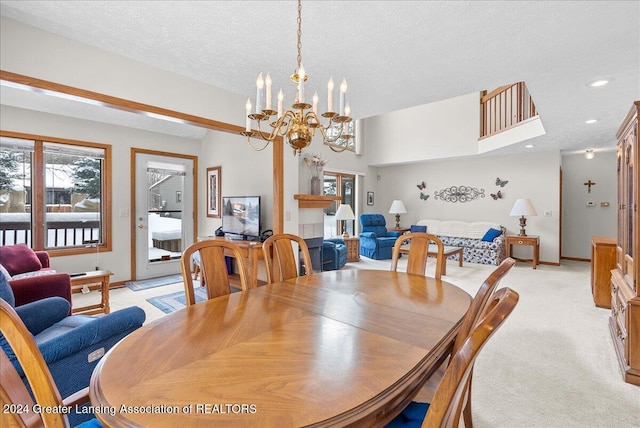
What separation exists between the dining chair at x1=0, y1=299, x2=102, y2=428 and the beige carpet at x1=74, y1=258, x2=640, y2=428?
4.59ft

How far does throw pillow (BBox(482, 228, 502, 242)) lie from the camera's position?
641 centimetres

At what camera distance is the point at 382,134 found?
27.4ft

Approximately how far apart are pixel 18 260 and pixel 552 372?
202 inches

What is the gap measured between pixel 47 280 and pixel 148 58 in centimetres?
209

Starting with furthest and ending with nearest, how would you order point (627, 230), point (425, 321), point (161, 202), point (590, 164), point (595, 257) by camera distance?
point (590, 164)
point (161, 202)
point (595, 257)
point (627, 230)
point (425, 321)

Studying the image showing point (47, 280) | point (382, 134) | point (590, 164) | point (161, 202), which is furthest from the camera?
point (382, 134)

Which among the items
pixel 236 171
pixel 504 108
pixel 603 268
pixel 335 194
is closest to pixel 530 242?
pixel 603 268

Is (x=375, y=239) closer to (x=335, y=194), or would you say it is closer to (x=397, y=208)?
(x=397, y=208)

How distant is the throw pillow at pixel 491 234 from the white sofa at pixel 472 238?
0.05 m

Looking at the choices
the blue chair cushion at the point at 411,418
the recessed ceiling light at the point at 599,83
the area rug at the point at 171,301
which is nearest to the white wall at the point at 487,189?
the recessed ceiling light at the point at 599,83

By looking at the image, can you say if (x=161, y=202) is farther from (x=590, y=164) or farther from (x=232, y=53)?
(x=590, y=164)

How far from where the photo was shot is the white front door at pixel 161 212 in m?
5.05

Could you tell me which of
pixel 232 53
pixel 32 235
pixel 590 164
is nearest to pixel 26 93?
pixel 32 235

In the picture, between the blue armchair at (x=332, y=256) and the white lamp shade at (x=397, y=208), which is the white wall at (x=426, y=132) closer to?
the white lamp shade at (x=397, y=208)
